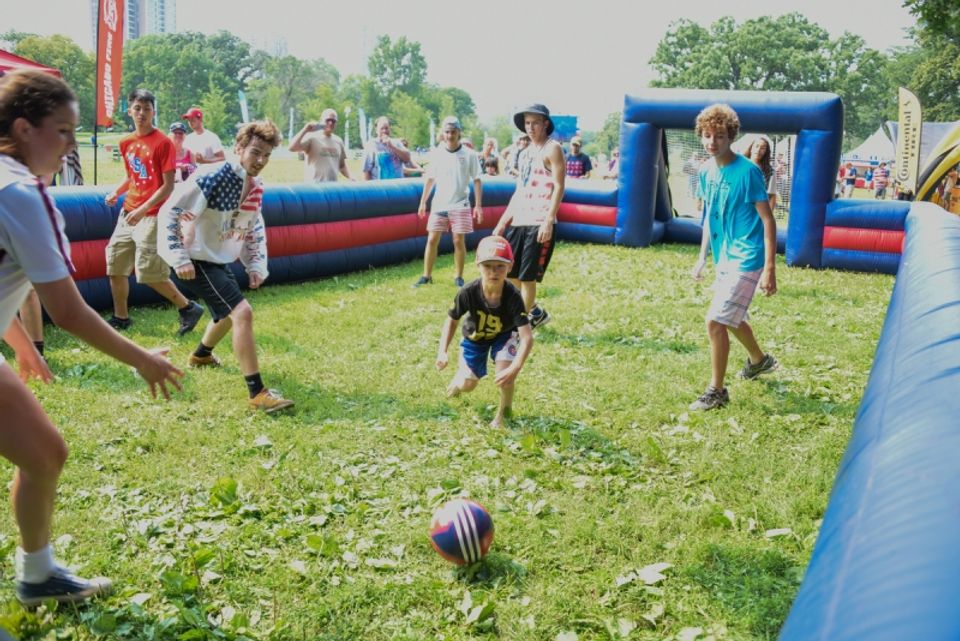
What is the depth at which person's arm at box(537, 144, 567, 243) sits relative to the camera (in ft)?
26.9

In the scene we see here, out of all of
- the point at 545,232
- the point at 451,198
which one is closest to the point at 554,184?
the point at 545,232

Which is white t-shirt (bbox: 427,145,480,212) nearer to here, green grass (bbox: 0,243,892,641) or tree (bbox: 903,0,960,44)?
green grass (bbox: 0,243,892,641)

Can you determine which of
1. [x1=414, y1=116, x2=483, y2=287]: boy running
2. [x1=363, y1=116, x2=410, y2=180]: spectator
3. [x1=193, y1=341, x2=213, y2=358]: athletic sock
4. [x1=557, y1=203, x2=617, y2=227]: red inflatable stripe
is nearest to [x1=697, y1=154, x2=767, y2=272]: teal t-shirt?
[x1=193, y1=341, x2=213, y2=358]: athletic sock

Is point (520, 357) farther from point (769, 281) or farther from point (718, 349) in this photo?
point (769, 281)

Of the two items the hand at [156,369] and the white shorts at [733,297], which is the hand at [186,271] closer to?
the hand at [156,369]

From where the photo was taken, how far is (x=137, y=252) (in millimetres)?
7961

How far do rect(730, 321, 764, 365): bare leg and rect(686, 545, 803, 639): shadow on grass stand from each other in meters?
2.70

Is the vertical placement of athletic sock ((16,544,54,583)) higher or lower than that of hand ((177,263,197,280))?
lower

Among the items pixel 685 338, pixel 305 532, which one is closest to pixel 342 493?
pixel 305 532

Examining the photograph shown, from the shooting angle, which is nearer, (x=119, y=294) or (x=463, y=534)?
(x=463, y=534)

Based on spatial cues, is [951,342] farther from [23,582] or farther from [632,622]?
[23,582]

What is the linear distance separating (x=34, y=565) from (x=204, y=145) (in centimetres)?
885

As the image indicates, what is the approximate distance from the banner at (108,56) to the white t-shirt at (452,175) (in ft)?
26.1

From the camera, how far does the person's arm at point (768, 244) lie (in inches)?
238
